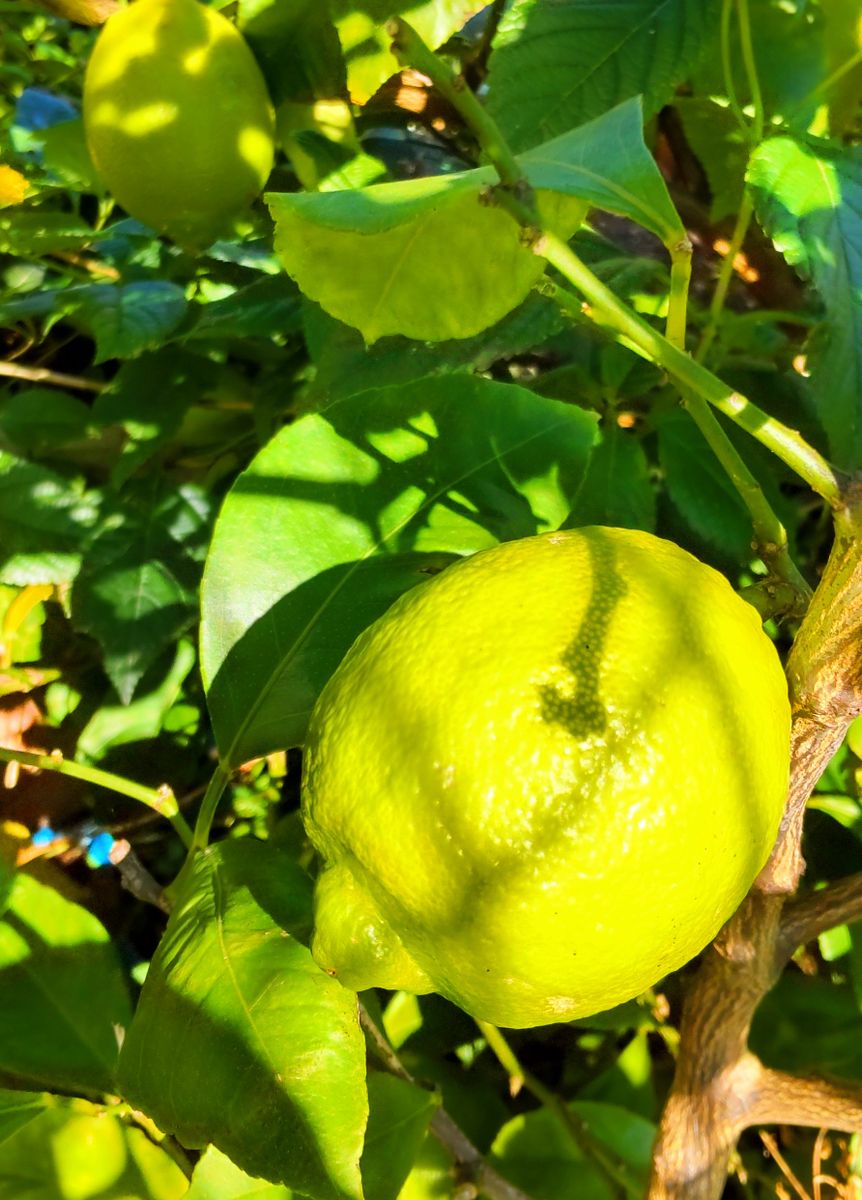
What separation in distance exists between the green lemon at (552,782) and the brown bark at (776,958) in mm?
28

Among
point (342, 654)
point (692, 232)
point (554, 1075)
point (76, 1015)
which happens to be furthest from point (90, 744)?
point (692, 232)

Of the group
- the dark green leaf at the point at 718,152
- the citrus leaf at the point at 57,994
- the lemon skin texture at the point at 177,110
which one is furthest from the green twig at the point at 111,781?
the dark green leaf at the point at 718,152

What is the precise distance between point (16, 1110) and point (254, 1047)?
1.10 ft

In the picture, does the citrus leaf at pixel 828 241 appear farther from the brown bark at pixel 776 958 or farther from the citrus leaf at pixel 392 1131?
the citrus leaf at pixel 392 1131

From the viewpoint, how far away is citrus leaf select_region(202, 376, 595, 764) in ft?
1.89

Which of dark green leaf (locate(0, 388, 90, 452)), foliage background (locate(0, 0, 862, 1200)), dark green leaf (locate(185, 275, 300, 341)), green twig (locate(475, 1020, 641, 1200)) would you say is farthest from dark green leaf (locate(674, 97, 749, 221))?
green twig (locate(475, 1020, 641, 1200))

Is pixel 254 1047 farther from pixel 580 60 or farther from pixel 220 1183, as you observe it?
pixel 580 60

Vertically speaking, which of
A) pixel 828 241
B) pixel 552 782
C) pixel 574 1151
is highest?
pixel 828 241

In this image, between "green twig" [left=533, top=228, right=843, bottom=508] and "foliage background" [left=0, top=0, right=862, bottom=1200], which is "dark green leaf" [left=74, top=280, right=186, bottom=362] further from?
"green twig" [left=533, top=228, right=843, bottom=508]

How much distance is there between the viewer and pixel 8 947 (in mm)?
765

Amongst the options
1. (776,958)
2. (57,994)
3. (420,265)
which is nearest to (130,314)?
(420,265)

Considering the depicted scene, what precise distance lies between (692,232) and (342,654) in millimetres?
746

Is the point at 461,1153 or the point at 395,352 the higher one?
the point at 395,352

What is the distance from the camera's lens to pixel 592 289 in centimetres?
35
